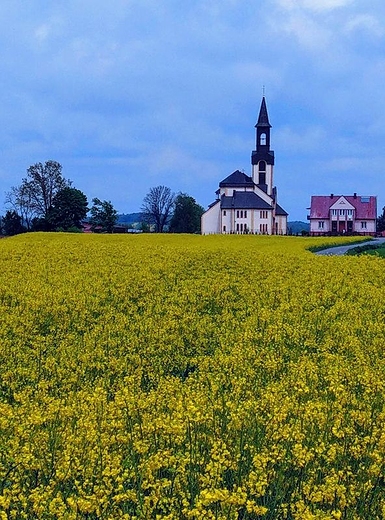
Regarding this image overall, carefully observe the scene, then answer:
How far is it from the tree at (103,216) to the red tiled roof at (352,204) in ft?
133

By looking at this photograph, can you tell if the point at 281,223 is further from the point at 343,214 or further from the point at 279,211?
the point at 343,214

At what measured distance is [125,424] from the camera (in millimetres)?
5695

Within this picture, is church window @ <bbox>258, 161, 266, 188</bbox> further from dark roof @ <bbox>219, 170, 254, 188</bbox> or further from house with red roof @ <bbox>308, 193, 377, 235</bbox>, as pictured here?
house with red roof @ <bbox>308, 193, 377, 235</bbox>

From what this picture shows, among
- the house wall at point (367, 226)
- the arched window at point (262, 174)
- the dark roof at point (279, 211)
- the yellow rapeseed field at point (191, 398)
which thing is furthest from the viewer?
Result: the arched window at point (262, 174)

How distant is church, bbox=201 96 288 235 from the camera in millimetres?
101000

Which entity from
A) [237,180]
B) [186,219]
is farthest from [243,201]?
[186,219]

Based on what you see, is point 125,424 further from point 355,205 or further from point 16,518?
point 355,205

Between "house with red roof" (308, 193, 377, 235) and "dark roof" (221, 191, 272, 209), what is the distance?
1420cm

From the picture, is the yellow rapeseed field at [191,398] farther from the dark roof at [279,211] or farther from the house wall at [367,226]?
the house wall at [367,226]

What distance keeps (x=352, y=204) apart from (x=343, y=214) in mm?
2809

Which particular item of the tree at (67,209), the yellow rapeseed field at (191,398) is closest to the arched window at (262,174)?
the tree at (67,209)

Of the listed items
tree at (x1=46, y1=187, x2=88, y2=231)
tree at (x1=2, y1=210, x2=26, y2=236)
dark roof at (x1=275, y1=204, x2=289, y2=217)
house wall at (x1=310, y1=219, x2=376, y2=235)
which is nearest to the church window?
dark roof at (x1=275, y1=204, x2=289, y2=217)

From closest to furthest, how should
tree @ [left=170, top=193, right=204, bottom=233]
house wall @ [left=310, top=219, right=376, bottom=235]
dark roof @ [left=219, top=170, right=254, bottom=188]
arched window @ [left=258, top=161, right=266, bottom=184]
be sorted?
dark roof @ [left=219, top=170, right=254, bottom=188] < house wall @ [left=310, top=219, right=376, bottom=235] < arched window @ [left=258, top=161, right=266, bottom=184] < tree @ [left=170, top=193, right=204, bottom=233]

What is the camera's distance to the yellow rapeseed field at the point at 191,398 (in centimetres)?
429
